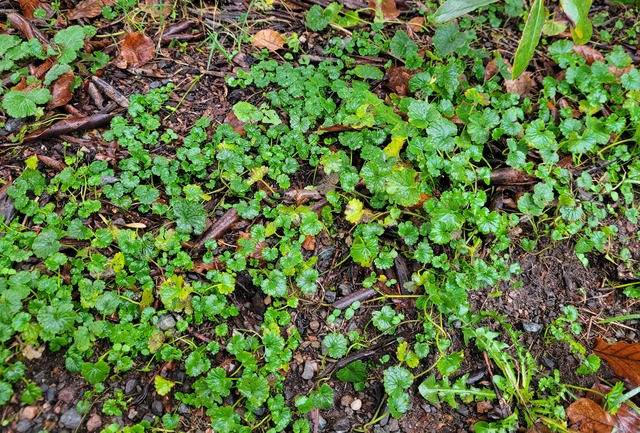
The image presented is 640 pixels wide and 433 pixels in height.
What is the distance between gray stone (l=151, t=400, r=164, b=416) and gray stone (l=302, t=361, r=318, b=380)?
62 centimetres

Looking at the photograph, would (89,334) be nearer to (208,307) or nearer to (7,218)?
(208,307)

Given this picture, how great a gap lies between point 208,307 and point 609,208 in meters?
2.18

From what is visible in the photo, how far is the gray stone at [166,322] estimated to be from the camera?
220 cm

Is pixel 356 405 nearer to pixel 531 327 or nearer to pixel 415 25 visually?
pixel 531 327

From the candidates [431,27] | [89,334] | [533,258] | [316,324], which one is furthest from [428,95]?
[89,334]

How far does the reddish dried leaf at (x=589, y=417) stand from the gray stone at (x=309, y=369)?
116 centimetres

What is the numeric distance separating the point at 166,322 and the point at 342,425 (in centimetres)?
91

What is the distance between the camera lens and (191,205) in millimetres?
2406

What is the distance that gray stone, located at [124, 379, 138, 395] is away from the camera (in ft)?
6.79

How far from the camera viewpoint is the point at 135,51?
2.88 m

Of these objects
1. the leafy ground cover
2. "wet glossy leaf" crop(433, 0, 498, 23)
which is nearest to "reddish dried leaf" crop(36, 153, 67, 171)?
the leafy ground cover

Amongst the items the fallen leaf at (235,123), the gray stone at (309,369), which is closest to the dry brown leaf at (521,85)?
the fallen leaf at (235,123)

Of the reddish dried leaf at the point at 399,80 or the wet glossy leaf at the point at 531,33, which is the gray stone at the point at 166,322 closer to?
the reddish dried leaf at the point at 399,80

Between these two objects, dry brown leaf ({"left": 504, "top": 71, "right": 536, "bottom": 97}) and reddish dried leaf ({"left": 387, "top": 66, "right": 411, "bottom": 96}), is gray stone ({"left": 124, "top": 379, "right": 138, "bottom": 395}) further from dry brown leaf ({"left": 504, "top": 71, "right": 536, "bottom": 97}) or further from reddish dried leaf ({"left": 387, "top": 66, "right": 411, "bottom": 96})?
dry brown leaf ({"left": 504, "top": 71, "right": 536, "bottom": 97})
